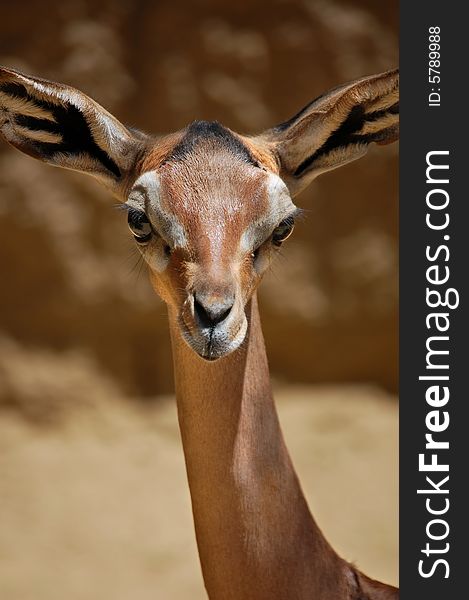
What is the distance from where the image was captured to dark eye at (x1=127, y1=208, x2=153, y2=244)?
3947mm

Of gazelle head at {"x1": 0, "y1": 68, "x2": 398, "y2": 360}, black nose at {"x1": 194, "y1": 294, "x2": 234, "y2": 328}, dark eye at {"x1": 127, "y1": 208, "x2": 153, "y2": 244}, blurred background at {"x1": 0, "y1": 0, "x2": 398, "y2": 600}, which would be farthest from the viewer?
blurred background at {"x1": 0, "y1": 0, "x2": 398, "y2": 600}

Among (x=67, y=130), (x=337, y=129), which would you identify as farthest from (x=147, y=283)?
(x=337, y=129)

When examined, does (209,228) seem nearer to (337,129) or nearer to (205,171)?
(205,171)

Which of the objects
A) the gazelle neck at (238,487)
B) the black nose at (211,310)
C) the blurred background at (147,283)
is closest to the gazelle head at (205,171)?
the black nose at (211,310)

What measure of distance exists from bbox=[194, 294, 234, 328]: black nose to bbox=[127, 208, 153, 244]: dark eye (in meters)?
0.51

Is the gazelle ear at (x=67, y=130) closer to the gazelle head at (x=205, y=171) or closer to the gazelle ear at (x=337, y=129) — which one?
the gazelle head at (x=205, y=171)

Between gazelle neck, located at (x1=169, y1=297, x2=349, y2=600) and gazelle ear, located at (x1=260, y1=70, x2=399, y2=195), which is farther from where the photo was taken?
gazelle ear, located at (x1=260, y1=70, x2=399, y2=195)

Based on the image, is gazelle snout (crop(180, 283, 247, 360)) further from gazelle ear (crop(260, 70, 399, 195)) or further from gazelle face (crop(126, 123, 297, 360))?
gazelle ear (crop(260, 70, 399, 195))

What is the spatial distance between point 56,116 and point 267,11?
197 inches

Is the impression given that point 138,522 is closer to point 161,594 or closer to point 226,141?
point 161,594

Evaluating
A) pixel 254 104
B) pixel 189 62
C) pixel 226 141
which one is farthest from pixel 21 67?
pixel 226 141

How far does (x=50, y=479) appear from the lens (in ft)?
28.2

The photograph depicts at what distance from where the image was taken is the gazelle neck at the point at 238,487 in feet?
13.2

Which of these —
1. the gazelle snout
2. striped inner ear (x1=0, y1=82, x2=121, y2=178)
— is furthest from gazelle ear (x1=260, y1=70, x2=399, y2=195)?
the gazelle snout
